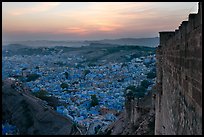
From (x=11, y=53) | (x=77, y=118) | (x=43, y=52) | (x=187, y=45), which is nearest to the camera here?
(x=187, y=45)

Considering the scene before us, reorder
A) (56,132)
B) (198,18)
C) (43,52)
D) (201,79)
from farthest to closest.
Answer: (43,52), (56,132), (198,18), (201,79)

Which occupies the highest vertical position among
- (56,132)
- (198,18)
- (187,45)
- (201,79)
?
(198,18)

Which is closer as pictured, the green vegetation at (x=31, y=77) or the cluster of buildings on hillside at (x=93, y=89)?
the cluster of buildings on hillside at (x=93, y=89)

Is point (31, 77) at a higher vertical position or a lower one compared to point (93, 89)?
higher

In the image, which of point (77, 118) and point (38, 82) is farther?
point (38, 82)

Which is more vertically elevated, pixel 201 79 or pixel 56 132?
pixel 201 79

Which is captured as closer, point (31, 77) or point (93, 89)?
point (93, 89)

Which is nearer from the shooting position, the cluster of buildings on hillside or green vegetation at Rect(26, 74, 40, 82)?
the cluster of buildings on hillside

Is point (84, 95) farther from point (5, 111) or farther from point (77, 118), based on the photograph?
point (5, 111)

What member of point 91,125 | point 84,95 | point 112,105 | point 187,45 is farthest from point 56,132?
point 187,45
